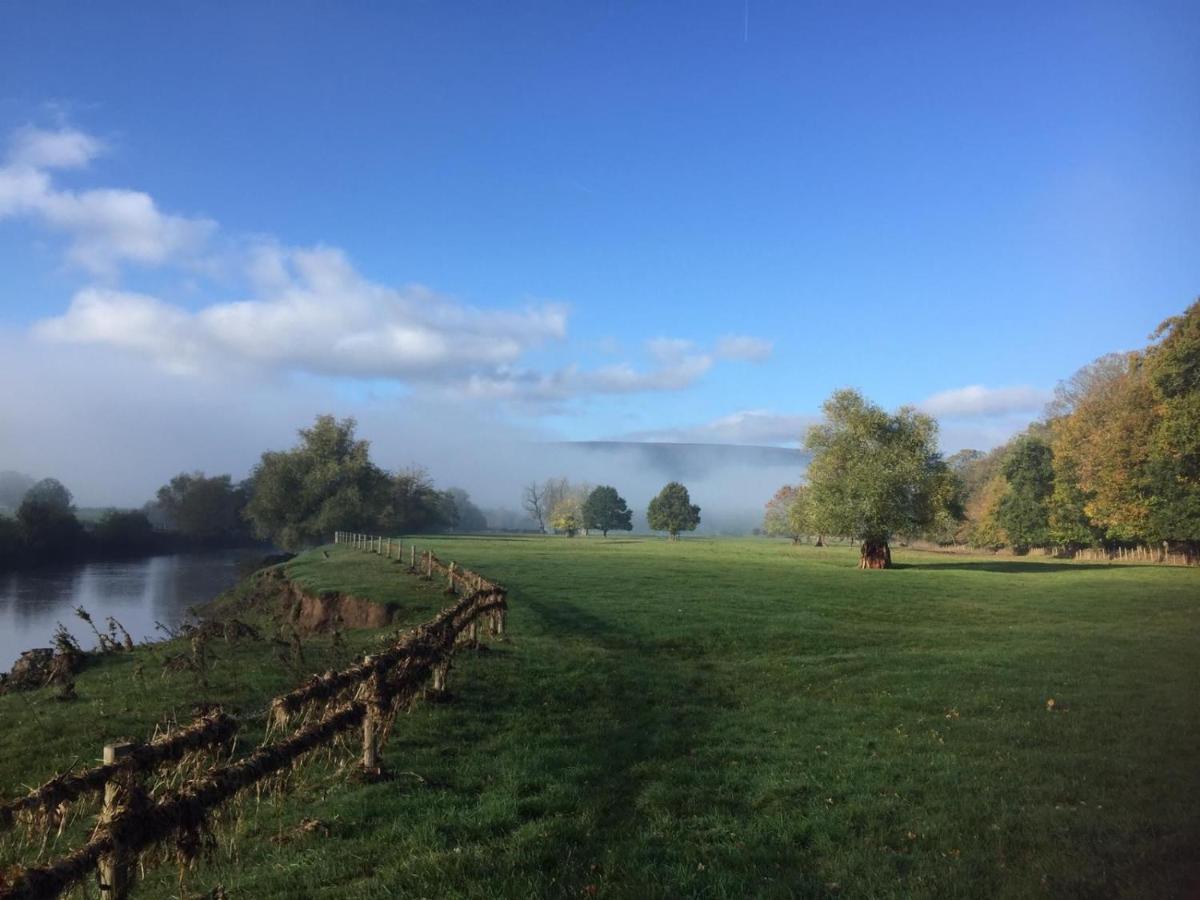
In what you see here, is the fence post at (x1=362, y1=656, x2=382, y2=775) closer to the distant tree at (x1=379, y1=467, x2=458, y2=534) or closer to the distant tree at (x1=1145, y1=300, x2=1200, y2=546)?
the distant tree at (x1=1145, y1=300, x2=1200, y2=546)

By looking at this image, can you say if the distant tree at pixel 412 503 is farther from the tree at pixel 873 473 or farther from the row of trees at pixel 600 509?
the tree at pixel 873 473

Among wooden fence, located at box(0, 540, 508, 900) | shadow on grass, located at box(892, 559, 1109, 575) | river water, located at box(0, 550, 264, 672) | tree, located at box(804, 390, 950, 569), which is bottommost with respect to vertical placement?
river water, located at box(0, 550, 264, 672)

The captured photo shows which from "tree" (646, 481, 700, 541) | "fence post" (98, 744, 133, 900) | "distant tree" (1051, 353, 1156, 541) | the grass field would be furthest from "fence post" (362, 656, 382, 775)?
"tree" (646, 481, 700, 541)

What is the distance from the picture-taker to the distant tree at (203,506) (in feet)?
324

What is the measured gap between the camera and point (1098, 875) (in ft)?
18.9

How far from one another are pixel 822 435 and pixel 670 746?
148ft

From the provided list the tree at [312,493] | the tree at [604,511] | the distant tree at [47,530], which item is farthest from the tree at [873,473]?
the tree at [604,511]

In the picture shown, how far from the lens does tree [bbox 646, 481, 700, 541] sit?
122 meters

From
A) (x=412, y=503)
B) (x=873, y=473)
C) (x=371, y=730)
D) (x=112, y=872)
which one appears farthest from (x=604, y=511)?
(x=112, y=872)

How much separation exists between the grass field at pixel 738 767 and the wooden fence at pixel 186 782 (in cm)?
86

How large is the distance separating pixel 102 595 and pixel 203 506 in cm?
5287

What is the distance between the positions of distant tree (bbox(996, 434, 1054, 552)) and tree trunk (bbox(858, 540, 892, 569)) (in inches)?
1095

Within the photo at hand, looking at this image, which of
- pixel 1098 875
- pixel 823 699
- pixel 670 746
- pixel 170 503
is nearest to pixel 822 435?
pixel 823 699

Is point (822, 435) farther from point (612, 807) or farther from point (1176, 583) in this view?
point (612, 807)
